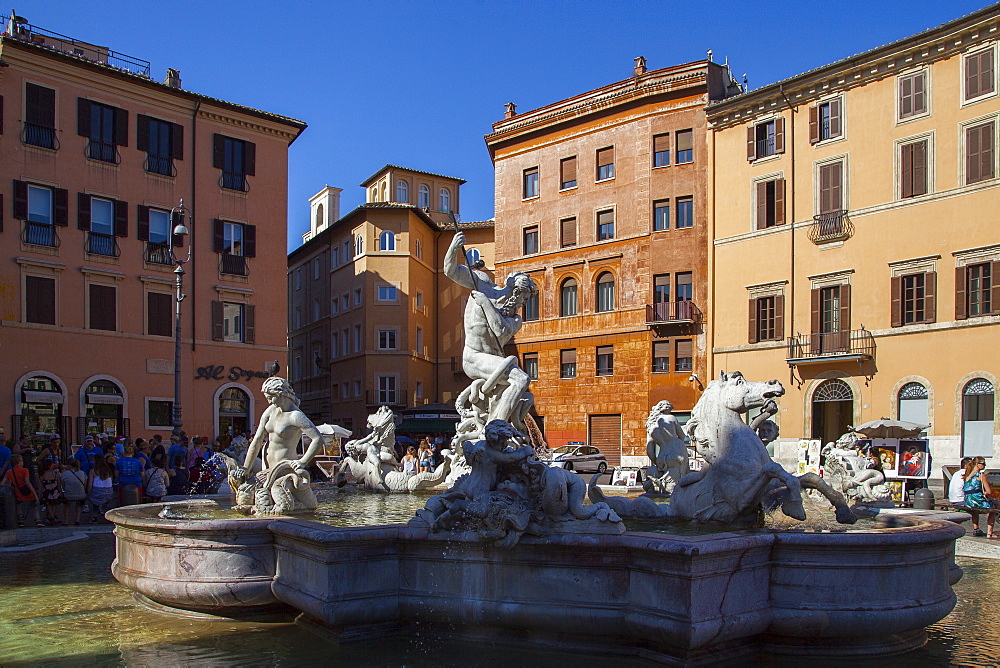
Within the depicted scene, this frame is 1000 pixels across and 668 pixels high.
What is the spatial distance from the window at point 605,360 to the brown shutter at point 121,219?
20.1m

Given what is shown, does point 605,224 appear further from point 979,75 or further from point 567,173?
point 979,75

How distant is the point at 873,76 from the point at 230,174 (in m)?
24.6

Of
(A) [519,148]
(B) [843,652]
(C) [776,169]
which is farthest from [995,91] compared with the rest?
(B) [843,652]

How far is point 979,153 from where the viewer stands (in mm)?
27422

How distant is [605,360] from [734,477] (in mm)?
32403

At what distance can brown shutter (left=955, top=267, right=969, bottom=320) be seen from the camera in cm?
2730

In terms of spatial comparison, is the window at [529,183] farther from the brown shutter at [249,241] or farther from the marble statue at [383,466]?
the marble statue at [383,466]

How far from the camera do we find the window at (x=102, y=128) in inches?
1192

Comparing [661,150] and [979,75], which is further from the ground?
[979,75]

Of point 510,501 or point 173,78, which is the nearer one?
point 510,501

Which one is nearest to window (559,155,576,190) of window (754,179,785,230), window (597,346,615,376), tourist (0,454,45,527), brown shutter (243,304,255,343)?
window (597,346,615,376)

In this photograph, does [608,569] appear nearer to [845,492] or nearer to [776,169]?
[845,492]

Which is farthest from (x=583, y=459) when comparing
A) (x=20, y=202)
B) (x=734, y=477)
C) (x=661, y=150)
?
(x=734, y=477)

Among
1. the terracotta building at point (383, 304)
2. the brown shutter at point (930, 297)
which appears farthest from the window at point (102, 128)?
the brown shutter at point (930, 297)
